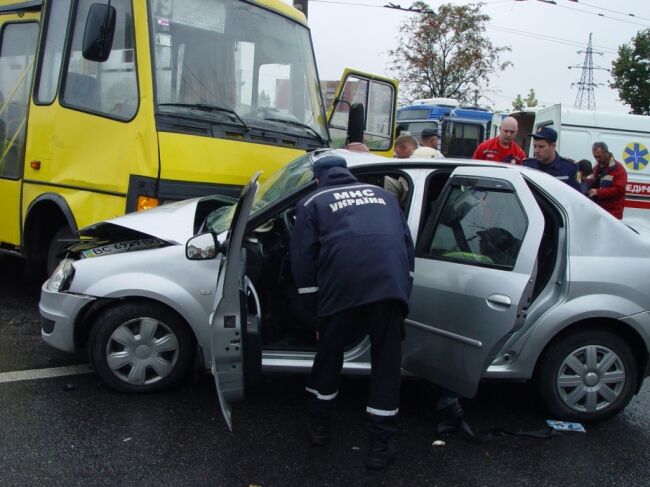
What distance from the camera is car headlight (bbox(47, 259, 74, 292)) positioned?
12.8ft

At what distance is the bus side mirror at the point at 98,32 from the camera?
472 centimetres

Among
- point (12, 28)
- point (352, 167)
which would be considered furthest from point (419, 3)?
point (352, 167)

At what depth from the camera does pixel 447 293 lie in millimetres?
3635

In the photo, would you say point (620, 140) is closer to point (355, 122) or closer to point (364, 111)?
point (364, 111)

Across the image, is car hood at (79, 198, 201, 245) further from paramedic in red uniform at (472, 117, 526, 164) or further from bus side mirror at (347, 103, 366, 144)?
paramedic in red uniform at (472, 117, 526, 164)

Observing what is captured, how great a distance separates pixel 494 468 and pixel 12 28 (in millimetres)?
5818

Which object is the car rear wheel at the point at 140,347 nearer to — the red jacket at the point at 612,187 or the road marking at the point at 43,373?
the road marking at the point at 43,373

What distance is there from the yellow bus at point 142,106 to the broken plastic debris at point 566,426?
9.48 feet

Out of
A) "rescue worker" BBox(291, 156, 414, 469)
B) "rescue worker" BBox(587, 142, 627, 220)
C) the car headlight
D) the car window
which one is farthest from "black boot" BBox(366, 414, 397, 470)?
"rescue worker" BBox(587, 142, 627, 220)

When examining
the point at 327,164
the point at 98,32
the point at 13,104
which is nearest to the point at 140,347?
the point at 327,164

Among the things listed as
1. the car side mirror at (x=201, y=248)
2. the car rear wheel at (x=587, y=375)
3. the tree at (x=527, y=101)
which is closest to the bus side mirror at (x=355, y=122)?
the car side mirror at (x=201, y=248)

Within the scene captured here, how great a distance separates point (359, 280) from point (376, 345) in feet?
1.27

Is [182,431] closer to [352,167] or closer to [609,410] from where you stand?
[352,167]

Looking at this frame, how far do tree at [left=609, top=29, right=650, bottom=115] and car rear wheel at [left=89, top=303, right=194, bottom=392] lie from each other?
2784 cm
